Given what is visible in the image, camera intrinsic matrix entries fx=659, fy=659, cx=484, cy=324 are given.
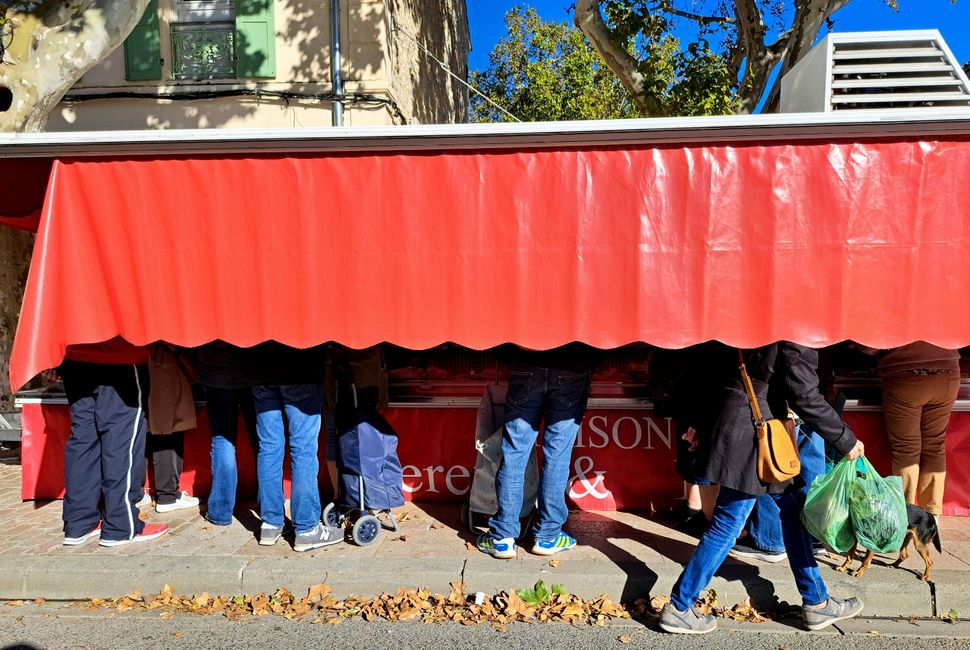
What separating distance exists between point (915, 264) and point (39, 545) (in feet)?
18.5

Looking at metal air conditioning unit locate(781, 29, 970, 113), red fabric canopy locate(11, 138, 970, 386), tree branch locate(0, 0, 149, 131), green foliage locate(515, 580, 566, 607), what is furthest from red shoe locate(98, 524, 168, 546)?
metal air conditioning unit locate(781, 29, 970, 113)

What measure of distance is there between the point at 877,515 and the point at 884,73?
2533 mm

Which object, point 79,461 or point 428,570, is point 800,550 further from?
point 79,461

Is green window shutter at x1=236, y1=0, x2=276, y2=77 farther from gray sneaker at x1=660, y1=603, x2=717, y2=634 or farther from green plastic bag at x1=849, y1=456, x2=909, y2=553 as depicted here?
green plastic bag at x1=849, y1=456, x2=909, y2=553

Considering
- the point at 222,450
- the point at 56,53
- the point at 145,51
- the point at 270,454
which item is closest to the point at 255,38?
the point at 145,51

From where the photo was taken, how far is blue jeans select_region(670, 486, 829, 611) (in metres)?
3.34

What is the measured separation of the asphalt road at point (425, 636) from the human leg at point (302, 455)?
2.47ft

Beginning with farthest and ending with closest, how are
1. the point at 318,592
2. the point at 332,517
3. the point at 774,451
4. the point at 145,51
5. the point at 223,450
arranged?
the point at 145,51
the point at 223,450
the point at 332,517
the point at 318,592
the point at 774,451

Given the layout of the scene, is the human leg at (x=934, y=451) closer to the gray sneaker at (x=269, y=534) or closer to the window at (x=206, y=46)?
the gray sneaker at (x=269, y=534)

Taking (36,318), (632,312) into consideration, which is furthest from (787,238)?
(36,318)

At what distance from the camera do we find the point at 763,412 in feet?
11.1

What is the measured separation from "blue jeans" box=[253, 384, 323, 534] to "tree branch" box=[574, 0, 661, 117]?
676cm

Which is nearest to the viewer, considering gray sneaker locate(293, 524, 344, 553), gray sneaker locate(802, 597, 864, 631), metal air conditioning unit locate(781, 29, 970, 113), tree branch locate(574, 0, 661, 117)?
gray sneaker locate(802, 597, 864, 631)

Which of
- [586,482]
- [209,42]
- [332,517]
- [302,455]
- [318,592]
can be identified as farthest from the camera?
[209,42]
